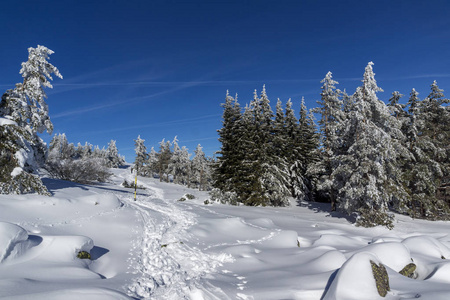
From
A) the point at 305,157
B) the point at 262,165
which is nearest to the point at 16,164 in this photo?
the point at 262,165

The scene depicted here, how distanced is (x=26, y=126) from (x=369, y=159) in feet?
72.5

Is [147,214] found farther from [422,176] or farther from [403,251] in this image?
[422,176]

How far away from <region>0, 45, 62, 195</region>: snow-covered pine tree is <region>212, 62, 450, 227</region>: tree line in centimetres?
1483

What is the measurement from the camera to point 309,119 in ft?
110

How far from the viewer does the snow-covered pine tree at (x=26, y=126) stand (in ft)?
36.6

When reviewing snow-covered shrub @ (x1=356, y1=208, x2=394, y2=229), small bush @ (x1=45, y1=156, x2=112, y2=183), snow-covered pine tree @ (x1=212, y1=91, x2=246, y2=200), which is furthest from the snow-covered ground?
small bush @ (x1=45, y1=156, x2=112, y2=183)

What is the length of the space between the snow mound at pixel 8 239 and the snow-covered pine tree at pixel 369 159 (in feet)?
57.6

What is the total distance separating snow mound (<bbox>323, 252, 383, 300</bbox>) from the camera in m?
4.29

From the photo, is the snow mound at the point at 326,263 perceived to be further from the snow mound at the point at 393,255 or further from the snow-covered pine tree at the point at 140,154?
the snow-covered pine tree at the point at 140,154

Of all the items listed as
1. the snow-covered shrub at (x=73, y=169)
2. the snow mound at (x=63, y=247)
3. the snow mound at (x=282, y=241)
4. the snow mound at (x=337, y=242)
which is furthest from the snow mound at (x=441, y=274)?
the snow-covered shrub at (x=73, y=169)

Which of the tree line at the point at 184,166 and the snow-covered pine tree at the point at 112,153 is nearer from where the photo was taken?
the tree line at the point at 184,166

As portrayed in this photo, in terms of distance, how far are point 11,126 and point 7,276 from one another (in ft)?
33.1

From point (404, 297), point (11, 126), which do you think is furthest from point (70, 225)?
point (404, 297)

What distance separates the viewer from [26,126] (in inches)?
530
